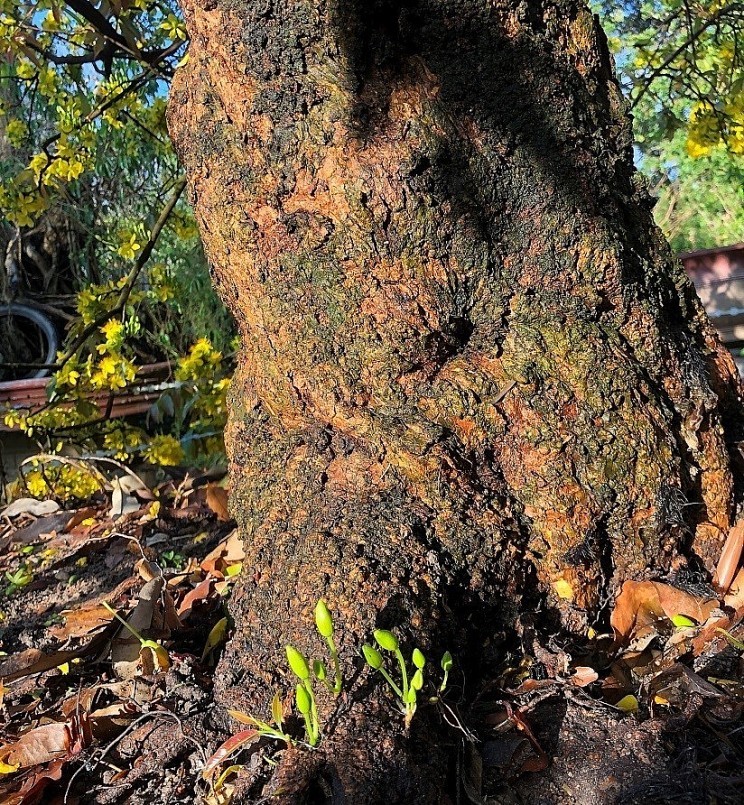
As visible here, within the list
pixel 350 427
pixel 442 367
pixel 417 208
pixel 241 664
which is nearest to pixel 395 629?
pixel 241 664

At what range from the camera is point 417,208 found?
1333 millimetres

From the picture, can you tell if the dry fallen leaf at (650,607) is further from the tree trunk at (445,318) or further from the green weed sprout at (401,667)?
the green weed sprout at (401,667)

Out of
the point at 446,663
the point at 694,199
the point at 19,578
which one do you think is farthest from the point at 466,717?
the point at 694,199

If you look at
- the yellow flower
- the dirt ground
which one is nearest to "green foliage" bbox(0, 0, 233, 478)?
the yellow flower

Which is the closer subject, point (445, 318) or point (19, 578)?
point (445, 318)

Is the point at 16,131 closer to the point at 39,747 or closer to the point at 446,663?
the point at 39,747

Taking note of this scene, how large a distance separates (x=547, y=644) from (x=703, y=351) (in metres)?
0.75

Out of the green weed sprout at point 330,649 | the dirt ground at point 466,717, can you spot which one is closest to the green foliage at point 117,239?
the dirt ground at point 466,717

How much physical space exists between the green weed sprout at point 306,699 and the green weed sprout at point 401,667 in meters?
0.09

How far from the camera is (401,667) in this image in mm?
1040

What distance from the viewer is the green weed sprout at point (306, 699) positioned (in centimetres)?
98

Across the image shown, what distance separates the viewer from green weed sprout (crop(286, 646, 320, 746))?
0.98 m

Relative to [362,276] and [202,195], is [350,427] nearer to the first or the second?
[362,276]

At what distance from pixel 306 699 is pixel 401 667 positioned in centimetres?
14
